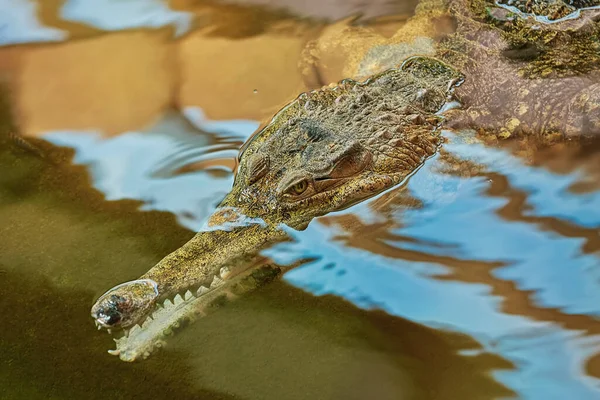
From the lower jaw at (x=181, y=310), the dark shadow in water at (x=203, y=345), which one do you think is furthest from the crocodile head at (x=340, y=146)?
the dark shadow in water at (x=203, y=345)

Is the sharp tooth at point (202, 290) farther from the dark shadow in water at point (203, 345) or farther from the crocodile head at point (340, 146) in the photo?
the crocodile head at point (340, 146)

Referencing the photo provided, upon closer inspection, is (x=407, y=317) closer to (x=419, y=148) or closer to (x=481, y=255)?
(x=481, y=255)

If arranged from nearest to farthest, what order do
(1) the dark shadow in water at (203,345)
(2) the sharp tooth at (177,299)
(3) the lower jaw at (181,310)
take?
1. (1) the dark shadow in water at (203,345)
2. (3) the lower jaw at (181,310)
3. (2) the sharp tooth at (177,299)

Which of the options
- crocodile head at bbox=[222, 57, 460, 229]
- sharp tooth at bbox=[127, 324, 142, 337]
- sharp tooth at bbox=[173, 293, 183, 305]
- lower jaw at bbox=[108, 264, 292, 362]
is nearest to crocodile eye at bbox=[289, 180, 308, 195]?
crocodile head at bbox=[222, 57, 460, 229]

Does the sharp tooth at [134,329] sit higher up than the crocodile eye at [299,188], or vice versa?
the crocodile eye at [299,188]

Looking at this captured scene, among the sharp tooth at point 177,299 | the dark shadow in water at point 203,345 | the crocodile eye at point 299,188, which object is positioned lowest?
the dark shadow in water at point 203,345

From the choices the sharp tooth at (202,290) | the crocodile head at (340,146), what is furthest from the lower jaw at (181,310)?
the crocodile head at (340,146)

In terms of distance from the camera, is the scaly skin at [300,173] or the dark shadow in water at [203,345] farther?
the scaly skin at [300,173]

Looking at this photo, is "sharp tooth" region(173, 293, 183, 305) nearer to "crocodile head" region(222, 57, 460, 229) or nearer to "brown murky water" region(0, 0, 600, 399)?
"brown murky water" region(0, 0, 600, 399)

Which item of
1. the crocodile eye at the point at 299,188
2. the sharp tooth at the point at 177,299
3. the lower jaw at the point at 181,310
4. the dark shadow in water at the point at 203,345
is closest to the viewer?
the dark shadow in water at the point at 203,345
